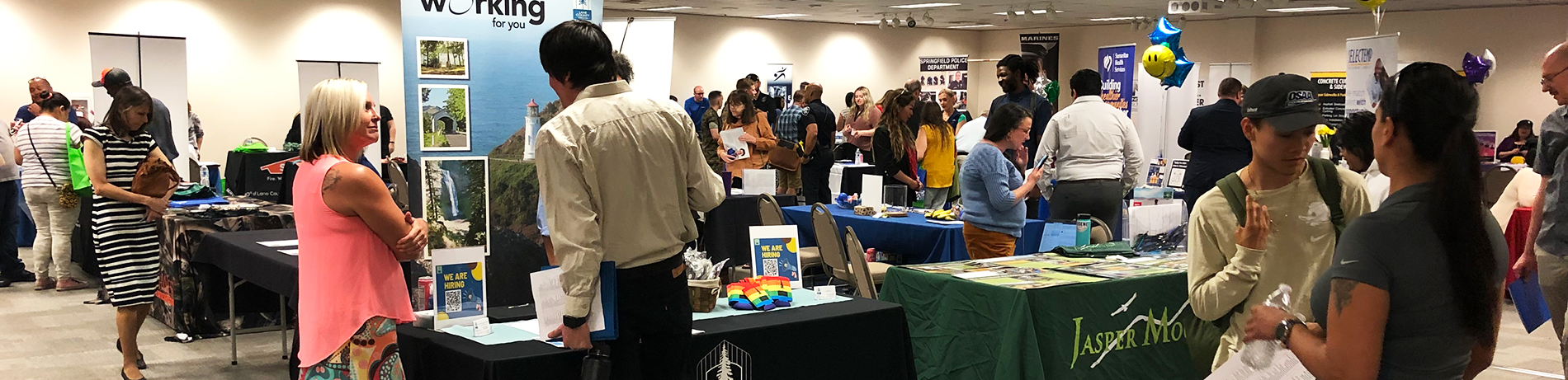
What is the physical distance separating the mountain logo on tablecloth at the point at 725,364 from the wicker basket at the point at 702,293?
0.24 metres

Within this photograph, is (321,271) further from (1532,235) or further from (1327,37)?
(1327,37)

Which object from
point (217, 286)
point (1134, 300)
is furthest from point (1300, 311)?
point (217, 286)

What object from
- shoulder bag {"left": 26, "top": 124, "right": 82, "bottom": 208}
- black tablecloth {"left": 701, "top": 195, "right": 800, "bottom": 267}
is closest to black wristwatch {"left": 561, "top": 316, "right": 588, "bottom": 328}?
black tablecloth {"left": 701, "top": 195, "right": 800, "bottom": 267}

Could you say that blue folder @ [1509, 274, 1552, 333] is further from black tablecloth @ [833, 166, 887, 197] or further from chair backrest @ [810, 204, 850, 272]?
black tablecloth @ [833, 166, 887, 197]

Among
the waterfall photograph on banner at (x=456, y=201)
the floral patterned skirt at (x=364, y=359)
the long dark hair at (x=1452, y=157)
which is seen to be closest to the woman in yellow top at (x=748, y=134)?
the waterfall photograph on banner at (x=456, y=201)

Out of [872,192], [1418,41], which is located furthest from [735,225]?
[1418,41]

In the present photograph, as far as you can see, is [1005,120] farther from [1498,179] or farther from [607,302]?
[1498,179]

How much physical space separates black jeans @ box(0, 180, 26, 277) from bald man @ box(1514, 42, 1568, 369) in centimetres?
847

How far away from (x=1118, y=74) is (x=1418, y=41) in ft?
20.7

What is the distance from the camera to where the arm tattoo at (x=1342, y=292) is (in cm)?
138

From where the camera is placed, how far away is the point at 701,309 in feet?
10.2

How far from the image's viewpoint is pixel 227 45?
39.4ft

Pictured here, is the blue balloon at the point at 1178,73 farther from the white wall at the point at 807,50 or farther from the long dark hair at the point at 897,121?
the white wall at the point at 807,50

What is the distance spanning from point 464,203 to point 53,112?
4.89m
